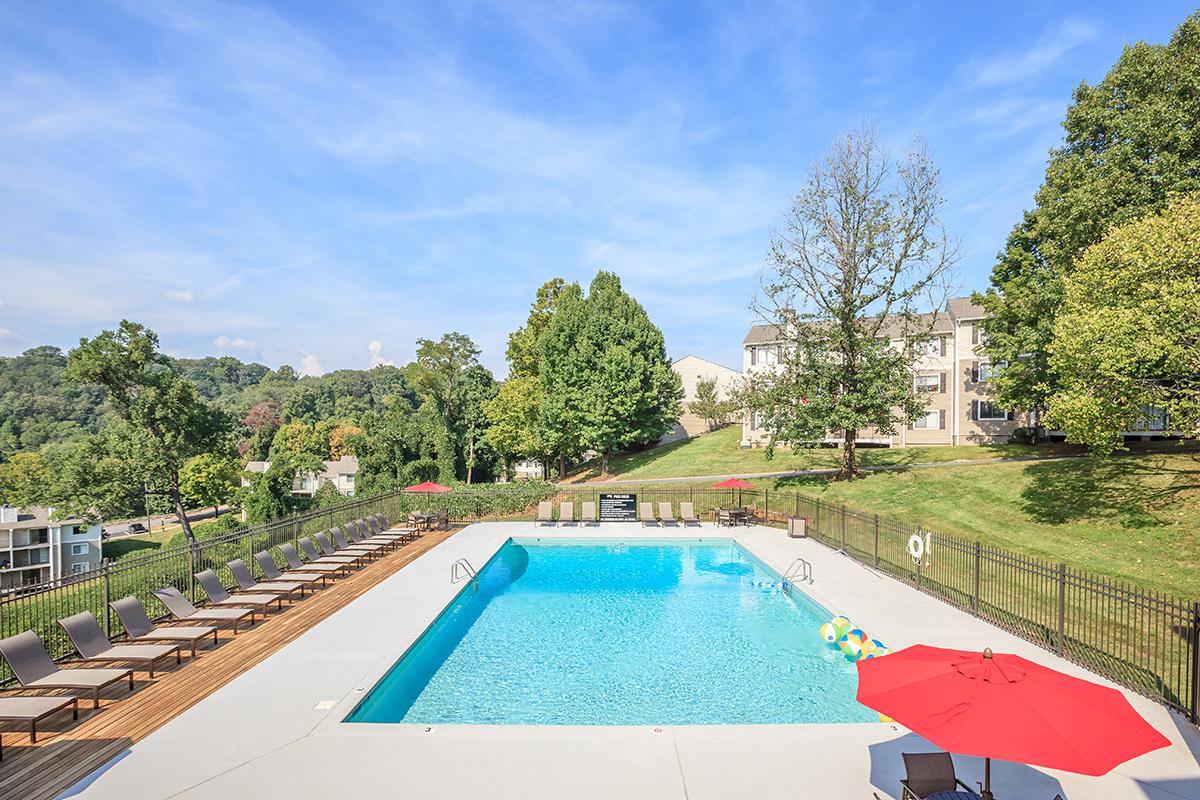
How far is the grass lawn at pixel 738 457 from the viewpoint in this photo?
1345 inches

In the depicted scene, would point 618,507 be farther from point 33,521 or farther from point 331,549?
point 33,521

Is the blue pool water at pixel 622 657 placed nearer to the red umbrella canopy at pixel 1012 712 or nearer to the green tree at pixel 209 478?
the red umbrella canopy at pixel 1012 712

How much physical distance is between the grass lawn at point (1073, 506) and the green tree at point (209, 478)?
4365 centimetres

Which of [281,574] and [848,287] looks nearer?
[281,574]

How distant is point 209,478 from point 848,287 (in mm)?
50472

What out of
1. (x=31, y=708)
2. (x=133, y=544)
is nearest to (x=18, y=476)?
(x=133, y=544)

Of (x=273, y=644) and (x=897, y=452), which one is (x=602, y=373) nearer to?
(x=897, y=452)

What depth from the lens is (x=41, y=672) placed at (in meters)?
7.84

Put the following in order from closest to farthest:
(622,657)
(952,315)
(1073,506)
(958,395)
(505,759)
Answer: (505,759), (622,657), (1073,506), (958,395), (952,315)

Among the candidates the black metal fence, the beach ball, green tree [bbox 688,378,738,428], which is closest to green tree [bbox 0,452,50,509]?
the black metal fence

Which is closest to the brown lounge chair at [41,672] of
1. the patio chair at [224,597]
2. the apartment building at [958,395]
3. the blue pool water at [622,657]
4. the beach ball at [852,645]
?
the blue pool water at [622,657]

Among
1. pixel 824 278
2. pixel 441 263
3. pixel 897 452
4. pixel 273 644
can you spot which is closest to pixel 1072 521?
pixel 824 278

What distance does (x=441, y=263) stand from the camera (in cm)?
3728

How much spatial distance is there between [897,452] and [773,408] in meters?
12.2
